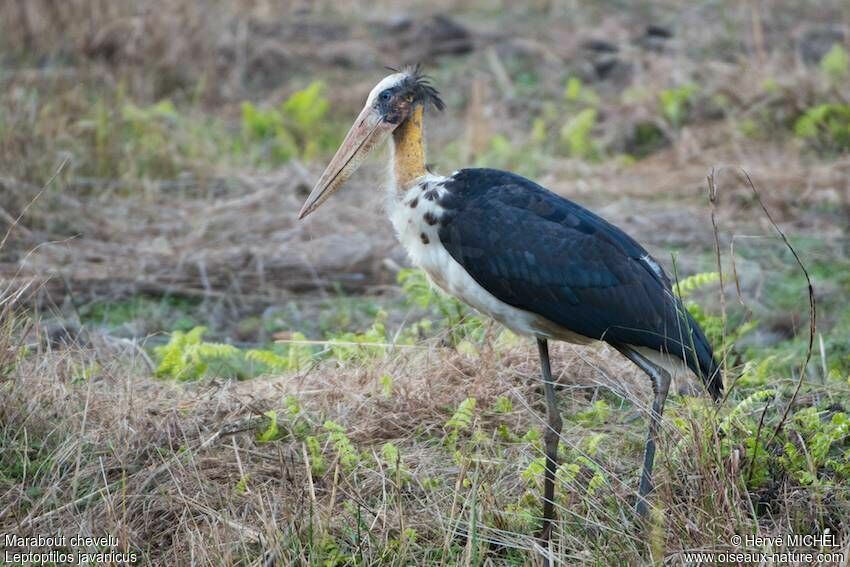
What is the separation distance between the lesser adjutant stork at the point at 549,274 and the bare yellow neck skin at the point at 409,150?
20 cm

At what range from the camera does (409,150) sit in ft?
15.4

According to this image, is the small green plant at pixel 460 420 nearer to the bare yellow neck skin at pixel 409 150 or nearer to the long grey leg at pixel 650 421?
the long grey leg at pixel 650 421

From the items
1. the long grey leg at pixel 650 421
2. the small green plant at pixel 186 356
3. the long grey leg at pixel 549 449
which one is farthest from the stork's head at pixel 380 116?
the long grey leg at pixel 650 421

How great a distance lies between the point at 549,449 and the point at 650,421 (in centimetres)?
35

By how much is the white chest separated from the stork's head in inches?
13.5

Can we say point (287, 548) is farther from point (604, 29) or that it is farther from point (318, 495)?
point (604, 29)

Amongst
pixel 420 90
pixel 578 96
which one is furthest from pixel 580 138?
pixel 420 90

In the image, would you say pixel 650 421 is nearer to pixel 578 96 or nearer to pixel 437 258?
pixel 437 258

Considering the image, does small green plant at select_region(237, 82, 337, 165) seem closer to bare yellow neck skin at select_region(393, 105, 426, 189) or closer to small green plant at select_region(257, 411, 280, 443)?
bare yellow neck skin at select_region(393, 105, 426, 189)

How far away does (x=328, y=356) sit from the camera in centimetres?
550

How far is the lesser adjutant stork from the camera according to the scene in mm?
4188

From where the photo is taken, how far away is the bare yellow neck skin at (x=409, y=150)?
15.2 feet

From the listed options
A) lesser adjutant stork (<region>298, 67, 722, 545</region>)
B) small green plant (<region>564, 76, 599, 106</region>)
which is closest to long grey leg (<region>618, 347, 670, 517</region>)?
lesser adjutant stork (<region>298, 67, 722, 545</region>)

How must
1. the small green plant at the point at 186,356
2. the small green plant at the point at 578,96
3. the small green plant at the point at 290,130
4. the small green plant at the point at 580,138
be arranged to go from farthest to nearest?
1. the small green plant at the point at 578,96
2. the small green plant at the point at 580,138
3. the small green plant at the point at 290,130
4. the small green plant at the point at 186,356
